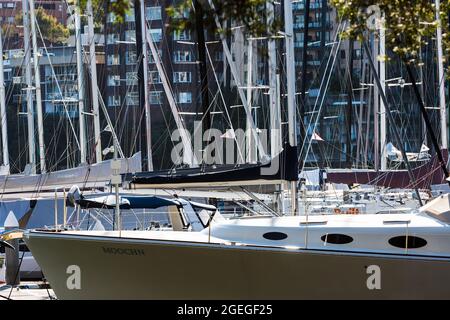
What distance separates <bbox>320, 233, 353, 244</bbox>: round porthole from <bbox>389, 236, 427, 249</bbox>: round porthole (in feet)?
2.35

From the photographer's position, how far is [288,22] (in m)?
24.5

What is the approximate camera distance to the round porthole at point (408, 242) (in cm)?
1680

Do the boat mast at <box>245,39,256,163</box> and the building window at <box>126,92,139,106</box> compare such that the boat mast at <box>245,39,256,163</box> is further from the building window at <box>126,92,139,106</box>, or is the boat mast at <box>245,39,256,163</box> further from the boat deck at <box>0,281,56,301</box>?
the boat deck at <box>0,281,56,301</box>

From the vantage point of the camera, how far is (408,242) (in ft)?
55.2

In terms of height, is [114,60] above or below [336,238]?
above

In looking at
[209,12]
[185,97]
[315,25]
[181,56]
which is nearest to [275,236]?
[209,12]

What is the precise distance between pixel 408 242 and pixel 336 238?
1.20 meters

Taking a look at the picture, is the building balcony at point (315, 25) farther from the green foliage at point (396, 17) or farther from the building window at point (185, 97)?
the green foliage at point (396, 17)

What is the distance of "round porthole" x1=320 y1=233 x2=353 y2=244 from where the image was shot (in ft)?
55.9

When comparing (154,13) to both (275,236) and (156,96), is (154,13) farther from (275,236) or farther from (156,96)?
(275,236)

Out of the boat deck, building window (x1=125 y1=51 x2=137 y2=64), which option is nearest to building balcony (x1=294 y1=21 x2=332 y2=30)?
building window (x1=125 y1=51 x2=137 y2=64)

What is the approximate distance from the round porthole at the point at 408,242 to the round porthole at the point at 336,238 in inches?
28.2

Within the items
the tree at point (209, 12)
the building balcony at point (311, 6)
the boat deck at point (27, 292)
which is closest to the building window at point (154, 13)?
the building balcony at point (311, 6)
